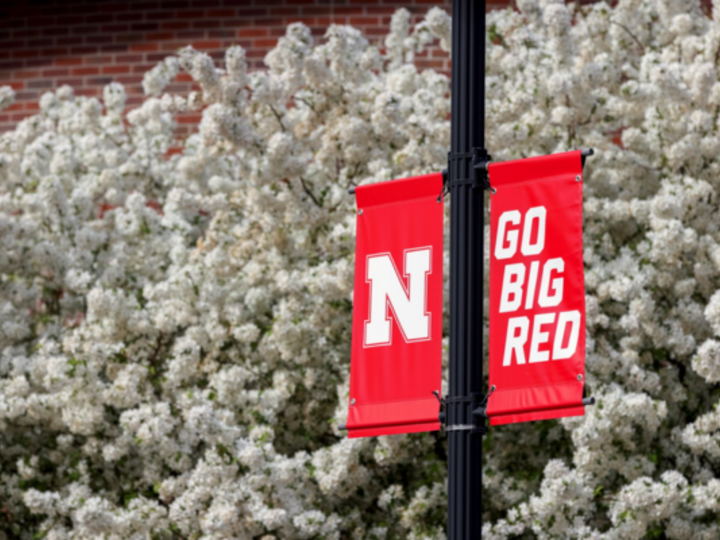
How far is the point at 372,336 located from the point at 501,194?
0.80m

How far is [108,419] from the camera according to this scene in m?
8.29

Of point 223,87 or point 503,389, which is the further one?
point 223,87

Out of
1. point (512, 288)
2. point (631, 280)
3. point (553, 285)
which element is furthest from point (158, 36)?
point (553, 285)

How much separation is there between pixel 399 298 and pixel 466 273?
1.18 feet

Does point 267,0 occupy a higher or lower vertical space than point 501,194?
higher

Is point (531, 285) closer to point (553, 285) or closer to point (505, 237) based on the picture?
point (553, 285)

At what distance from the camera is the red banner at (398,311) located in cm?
477

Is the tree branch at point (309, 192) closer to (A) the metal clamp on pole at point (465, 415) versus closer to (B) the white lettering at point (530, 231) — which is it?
(B) the white lettering at point (530, 231)

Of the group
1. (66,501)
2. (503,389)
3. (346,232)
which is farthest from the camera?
(346,232)

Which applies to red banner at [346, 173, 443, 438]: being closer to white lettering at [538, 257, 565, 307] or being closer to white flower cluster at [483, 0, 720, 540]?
white lettering at [538, 257, 565, 307]

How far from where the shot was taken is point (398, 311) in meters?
4.89

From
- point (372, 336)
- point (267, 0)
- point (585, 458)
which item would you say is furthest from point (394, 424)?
point (267, 0)

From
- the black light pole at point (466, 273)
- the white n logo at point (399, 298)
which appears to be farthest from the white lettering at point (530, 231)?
the white n logo at point (399, 298)

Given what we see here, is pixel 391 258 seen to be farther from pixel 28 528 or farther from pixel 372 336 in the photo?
pixel 28 528
